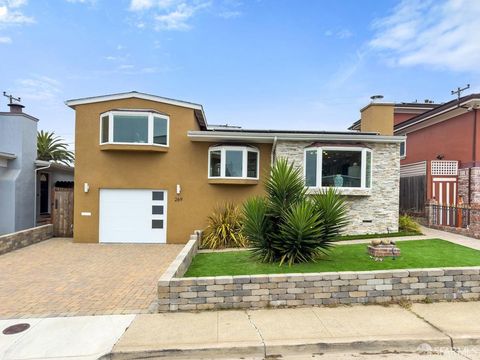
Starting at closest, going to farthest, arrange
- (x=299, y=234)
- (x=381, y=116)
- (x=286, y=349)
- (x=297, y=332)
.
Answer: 1. (x=286, y=349)
2. (x=297, y=332)
3. (x=299, y=234)
4. (x=381, y=116)

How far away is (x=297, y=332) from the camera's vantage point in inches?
174

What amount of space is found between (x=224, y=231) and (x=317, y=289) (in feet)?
17.1

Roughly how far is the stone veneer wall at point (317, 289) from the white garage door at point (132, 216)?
6.88 metres

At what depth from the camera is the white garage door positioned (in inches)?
464

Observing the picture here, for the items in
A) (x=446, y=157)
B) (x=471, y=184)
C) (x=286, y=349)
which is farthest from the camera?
(x=446, y=157)

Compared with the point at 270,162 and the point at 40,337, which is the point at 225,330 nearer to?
the point at 40,337

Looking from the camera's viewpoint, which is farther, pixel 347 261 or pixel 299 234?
pixel 347 261

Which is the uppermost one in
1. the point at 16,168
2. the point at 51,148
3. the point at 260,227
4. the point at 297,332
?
the point at 51,148

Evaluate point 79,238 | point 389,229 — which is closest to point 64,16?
point 79,238

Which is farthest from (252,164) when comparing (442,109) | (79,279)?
(442,109)

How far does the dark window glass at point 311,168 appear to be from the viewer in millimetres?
11211

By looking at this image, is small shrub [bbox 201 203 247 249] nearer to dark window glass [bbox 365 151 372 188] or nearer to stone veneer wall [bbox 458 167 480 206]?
dark window glass [bbox 365 151 372 188]

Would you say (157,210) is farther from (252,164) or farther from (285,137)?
(285,137)

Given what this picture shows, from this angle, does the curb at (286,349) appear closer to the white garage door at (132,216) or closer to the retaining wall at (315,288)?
the retaining wall at (315,288)
